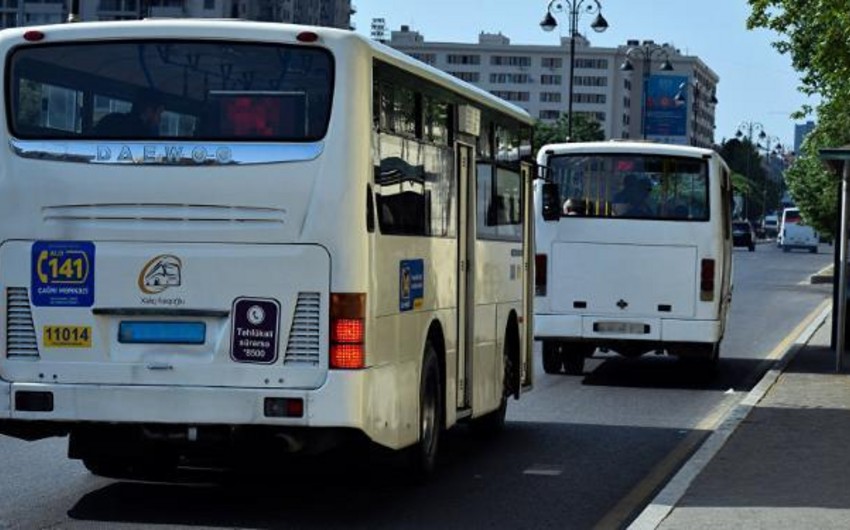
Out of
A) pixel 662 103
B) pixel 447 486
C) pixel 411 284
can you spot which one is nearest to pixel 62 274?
pixel 411 284

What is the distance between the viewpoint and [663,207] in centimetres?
2200

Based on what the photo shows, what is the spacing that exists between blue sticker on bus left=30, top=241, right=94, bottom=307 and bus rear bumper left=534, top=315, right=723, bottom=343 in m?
11.8

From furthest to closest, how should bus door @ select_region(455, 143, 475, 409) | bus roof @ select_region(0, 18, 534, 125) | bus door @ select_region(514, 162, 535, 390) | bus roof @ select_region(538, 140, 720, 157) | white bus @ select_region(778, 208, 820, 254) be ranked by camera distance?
white bus @ select_region(778, 208, 820, 254), bus roof @ select_region(538, 140, 720, 157), bus door @ select_region(514, 162, 535, 390), bus door @ select_region(455, 143, 475, 409), bus roof @ select_region(0, 18, 534, 125)

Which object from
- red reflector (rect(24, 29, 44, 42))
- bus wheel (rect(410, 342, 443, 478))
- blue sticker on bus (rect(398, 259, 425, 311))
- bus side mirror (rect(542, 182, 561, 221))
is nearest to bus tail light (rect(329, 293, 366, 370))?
blue sticker on bus (rect(398, 259, 425, 311))

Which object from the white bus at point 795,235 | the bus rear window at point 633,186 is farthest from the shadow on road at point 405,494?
the white bus at point 795,235

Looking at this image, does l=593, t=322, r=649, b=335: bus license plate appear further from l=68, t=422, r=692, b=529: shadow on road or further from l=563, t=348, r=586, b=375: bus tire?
l=68, t=422, r=692, b=529: shadow on road

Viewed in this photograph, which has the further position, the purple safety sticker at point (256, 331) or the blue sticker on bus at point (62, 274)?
the blue sticker on bus at point (62, 274)

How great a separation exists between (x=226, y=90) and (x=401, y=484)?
316 centimetres

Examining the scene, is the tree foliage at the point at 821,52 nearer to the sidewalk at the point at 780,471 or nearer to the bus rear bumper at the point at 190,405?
the sidewalk at the point at 780,471

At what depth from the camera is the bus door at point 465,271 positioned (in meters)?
12.9

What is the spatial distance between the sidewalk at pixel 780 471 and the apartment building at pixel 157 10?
12722 cm

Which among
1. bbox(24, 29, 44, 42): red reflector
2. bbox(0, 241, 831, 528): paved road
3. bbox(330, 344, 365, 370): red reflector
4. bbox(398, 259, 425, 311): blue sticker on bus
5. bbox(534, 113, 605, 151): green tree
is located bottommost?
bbox(0, 241, 831, 528): paved road

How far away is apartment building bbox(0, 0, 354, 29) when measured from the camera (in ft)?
479

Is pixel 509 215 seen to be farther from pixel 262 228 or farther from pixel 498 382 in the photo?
pixel 262 228
